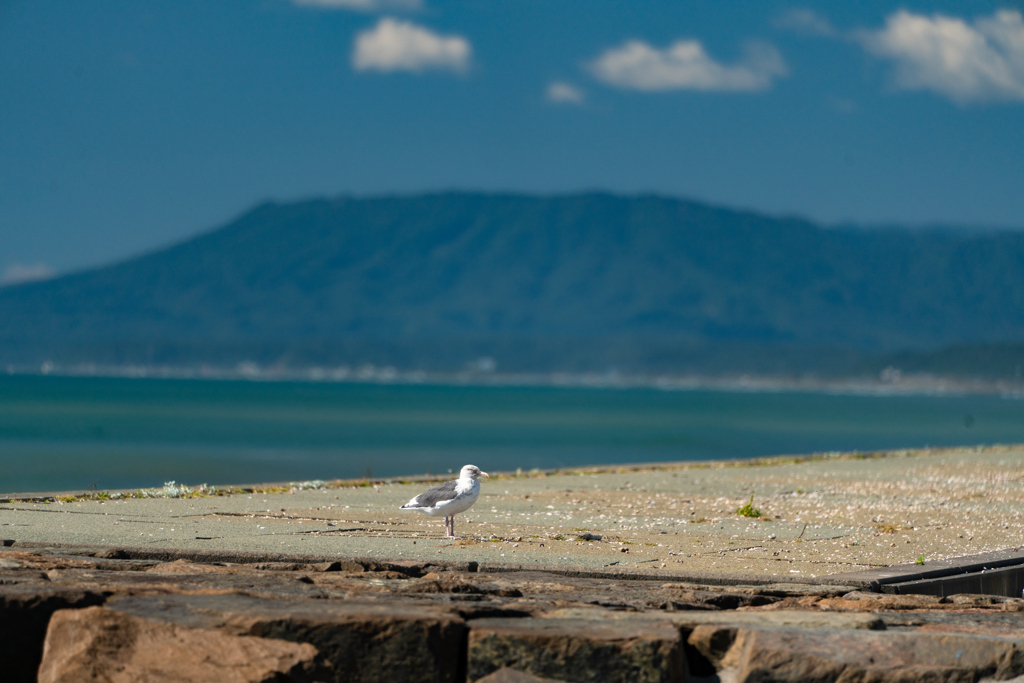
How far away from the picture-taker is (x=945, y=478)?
22.7 metres

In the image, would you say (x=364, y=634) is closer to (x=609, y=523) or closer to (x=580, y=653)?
(x=580, y=653)

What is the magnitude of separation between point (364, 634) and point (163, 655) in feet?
3.71

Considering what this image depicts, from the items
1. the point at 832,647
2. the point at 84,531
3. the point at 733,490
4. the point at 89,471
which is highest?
the point at 89,471

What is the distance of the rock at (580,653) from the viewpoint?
713 cm

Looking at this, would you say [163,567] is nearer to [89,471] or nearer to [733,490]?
[733,490]

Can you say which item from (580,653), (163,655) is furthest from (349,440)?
(580,653)

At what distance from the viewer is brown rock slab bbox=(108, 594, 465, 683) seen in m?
7.18

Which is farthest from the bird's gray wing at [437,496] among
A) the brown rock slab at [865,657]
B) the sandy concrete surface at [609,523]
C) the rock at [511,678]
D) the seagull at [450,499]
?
the rock at [511,678]

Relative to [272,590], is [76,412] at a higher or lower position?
higher

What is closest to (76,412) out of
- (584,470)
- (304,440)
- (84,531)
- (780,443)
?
(304,440)

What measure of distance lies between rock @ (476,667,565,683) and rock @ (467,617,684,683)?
73 mm

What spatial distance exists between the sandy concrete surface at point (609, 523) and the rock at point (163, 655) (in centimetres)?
333

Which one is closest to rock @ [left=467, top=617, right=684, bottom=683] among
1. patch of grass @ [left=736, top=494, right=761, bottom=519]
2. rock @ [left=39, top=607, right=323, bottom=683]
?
rock @ [left=39, top=607, right=323, bottom=683]

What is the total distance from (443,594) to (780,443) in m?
72.7
